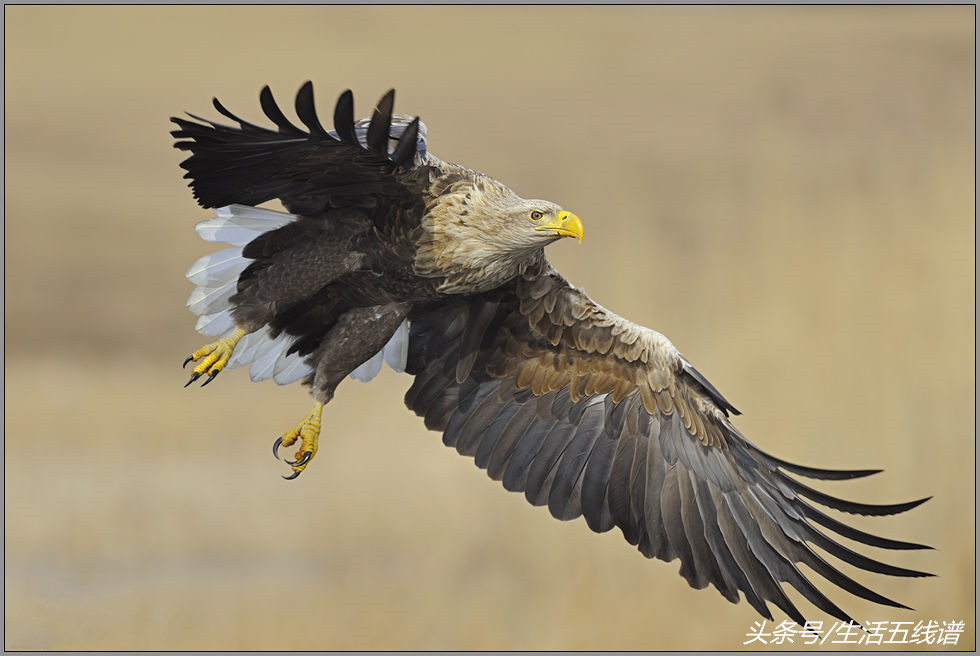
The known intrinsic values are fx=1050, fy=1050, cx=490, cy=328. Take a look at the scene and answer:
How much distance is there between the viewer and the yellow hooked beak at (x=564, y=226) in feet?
11.5

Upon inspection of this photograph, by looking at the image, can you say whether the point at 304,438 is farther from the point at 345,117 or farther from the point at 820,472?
the point at 820,472

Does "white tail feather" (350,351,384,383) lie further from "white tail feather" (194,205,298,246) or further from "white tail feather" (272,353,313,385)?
"white tail feather" (194,205,298,246)

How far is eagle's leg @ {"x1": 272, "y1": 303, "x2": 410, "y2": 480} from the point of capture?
4.04m

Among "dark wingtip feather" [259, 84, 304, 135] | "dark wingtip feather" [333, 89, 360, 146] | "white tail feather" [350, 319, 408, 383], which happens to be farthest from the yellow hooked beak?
"white tail feather" [350, 319, 408, 383]

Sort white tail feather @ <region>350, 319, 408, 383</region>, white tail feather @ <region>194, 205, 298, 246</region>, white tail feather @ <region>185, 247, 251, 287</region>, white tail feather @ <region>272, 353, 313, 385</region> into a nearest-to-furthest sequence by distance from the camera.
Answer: white tail feather @ <region>194, 205, 298, 246</region> < white tail feather @ <region>185, 247, 251, 287</region> < white tail feather @ <region>272, 353, 313, 385</region> < white tail feather @ <region>350, 319, 408, 383</region>

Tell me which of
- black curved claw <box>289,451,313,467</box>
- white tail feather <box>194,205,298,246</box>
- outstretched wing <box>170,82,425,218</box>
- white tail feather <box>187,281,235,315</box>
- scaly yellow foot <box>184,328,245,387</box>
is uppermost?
outstretched wing <box>170,82,425,218</box>

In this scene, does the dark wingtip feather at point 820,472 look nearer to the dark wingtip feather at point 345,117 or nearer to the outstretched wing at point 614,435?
the outstretched wing at point 614,435

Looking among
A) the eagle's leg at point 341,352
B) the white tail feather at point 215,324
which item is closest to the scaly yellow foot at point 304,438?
the eagle's leg at point 341,352

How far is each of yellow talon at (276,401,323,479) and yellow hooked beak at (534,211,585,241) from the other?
122 cm

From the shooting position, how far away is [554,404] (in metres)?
4.40

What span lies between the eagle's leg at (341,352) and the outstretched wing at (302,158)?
1.55 ft

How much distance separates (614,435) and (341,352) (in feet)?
3.86

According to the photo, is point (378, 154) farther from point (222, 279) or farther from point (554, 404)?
point (554, 404)

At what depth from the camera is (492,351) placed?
4.40 meters
